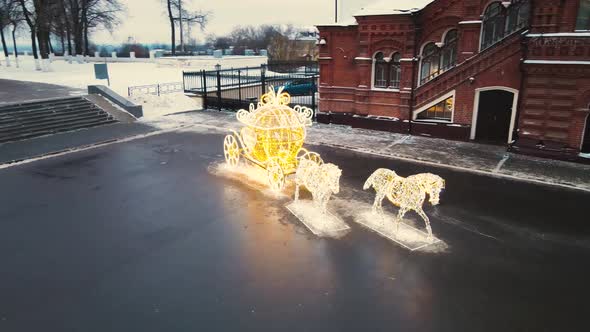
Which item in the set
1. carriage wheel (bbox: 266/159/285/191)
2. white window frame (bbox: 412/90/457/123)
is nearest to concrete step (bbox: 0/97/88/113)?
carriage wheel (bbox: 266/159/285/191)

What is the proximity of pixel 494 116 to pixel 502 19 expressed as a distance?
3733mm

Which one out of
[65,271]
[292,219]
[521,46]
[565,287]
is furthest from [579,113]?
[65,271]

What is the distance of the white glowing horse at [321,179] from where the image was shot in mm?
8812

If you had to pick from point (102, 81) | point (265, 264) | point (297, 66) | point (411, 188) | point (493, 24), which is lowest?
point (265, 264)

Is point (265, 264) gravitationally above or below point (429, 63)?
below

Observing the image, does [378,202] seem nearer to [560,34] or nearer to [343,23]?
[560,34]

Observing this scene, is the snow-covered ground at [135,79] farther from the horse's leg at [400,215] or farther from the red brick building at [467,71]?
the horse's leg at [400,215]

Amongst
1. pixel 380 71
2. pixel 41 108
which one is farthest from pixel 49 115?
A: pixel 380 71

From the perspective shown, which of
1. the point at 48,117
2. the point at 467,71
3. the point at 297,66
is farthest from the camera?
the point at 297,66

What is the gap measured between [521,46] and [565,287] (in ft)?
34.5

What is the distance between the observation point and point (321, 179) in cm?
895

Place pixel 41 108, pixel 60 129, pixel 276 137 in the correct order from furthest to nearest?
pixel 41 108 → pixel 60 129 → pixel 276 137

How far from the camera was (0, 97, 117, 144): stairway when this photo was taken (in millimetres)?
17250

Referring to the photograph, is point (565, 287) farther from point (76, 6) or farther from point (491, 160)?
point (76, 6)
